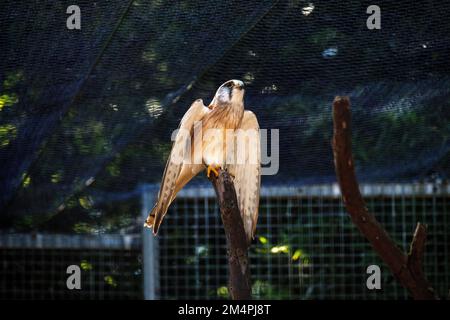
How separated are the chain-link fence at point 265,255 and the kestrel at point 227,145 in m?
0.66

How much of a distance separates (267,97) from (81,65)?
2.49ft

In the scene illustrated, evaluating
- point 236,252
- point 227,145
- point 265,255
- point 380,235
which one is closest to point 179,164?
point 227,145

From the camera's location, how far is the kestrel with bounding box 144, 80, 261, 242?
3.43 meters

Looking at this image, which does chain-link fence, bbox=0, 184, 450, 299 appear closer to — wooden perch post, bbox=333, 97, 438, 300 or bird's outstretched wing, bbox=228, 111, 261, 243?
bird's outstretched wing, bbox=228, 111, 261, 243

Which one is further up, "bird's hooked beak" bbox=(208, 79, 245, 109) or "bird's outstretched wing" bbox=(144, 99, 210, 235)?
"bird's hooked beak" bbox=(208, 79, 245, 109)

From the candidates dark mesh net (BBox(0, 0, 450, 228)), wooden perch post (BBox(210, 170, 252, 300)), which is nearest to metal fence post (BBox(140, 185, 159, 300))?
dark mesh net (BBox(0, 0, 450, 228))

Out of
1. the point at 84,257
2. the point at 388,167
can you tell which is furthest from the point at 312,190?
the point at 84,257

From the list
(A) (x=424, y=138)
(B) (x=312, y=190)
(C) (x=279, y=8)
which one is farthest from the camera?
(B) (x=312, y=190)

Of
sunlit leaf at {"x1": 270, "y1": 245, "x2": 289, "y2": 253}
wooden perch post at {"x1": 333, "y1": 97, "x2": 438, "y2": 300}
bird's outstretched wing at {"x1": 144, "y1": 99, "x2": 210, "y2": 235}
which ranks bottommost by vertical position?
wooden perch post at {"x1": 333, "y1": 97, "x2": 438, "y2": 300}

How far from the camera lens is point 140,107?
12.1ft

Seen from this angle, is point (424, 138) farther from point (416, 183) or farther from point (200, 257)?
point (200, 257)

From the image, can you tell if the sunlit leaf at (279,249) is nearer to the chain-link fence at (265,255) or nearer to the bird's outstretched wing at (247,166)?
the chain-link fence at (265,255)

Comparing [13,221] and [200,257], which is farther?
[200,257]

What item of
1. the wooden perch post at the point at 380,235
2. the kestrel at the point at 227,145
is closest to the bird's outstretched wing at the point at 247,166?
the kestrel at the point at 227,145
